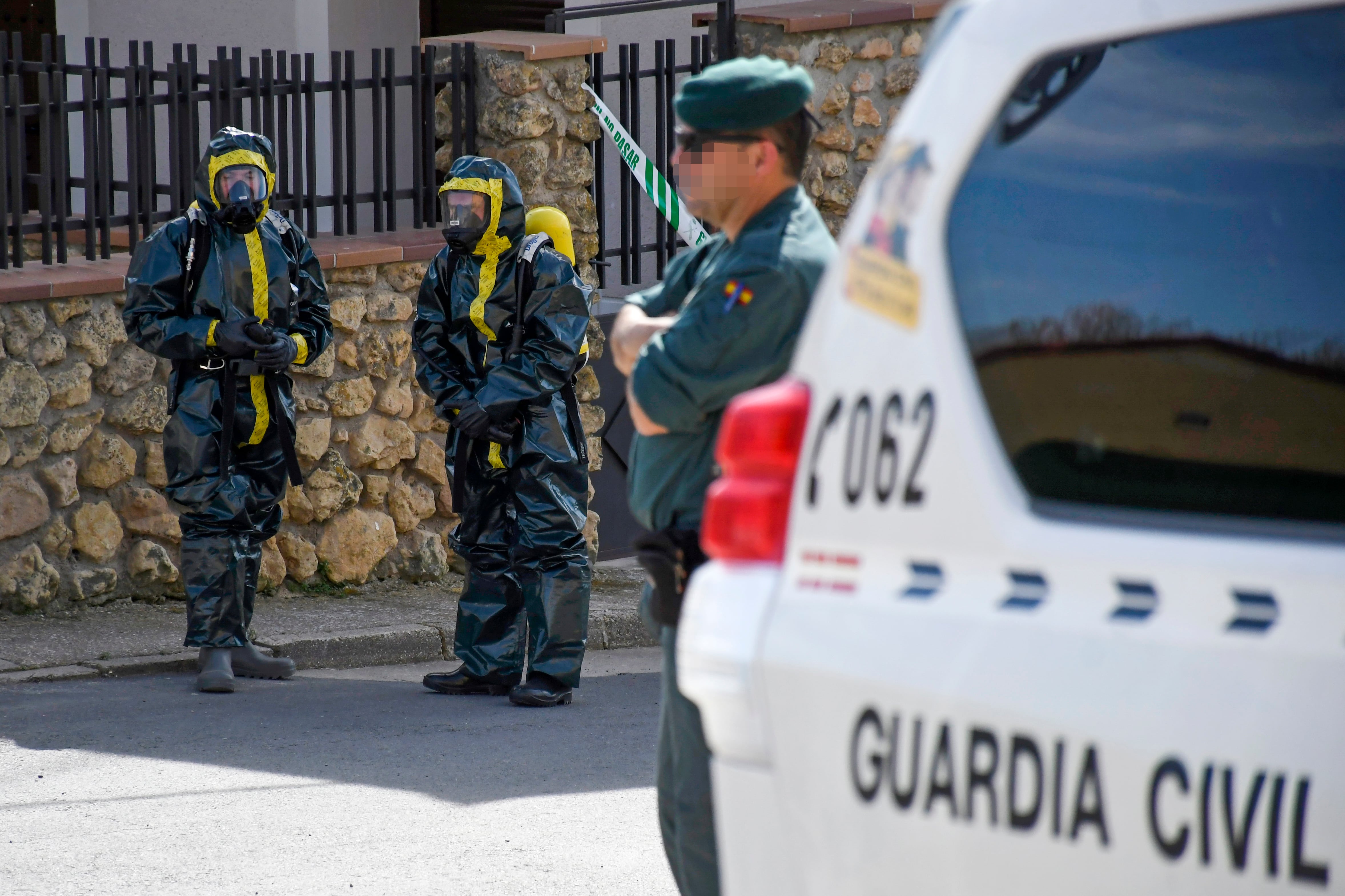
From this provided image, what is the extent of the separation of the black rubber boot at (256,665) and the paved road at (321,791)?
0.07 metres

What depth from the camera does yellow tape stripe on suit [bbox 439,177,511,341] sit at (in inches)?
254

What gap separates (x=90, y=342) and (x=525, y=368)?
7.12 ft

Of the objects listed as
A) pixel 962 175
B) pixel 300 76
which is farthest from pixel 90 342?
pixel 962 175

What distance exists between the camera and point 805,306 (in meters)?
3.21

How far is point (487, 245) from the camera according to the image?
257 inches

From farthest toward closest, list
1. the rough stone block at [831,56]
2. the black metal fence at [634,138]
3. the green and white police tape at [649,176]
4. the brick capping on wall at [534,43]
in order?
the rough stone block at [831,56]
the black metal fence at [634,138]
the green and white police tape at [649,176]
the brick capping on wall at [534,43]

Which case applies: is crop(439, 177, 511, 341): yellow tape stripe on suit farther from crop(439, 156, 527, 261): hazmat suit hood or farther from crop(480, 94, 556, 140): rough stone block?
crop(480, 94, 556, 140): rough stone block

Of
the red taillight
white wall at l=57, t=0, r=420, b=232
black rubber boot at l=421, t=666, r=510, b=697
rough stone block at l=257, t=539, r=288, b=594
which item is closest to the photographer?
the red taillight

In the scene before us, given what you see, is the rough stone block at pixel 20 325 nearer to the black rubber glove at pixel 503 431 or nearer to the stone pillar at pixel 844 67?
the black rubber glove at pixel 503 431

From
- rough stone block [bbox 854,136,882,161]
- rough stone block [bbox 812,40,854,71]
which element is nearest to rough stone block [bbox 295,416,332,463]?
→ rough stone block [bbox 812,40,854,71]

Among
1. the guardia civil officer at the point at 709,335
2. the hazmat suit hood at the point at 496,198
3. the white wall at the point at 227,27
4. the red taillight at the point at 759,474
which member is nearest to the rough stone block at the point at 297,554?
the hazmat suit hood at the point at 496,198

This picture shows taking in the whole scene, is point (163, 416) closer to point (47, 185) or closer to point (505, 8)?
point (47, 185)

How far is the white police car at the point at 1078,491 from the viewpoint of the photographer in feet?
5.90

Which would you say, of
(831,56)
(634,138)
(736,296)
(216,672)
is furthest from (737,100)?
(831,56)
